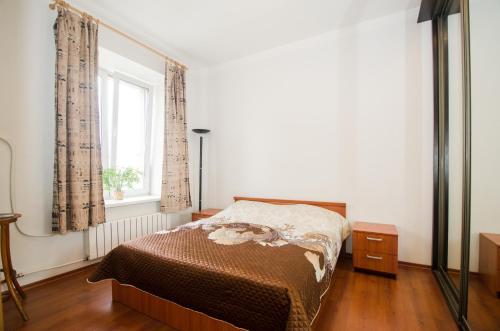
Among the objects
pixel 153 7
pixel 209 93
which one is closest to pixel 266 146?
pixel 209 93

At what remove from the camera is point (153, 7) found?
8.39 ft

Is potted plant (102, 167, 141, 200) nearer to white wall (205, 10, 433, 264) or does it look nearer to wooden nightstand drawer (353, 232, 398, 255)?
white wall (205, 10, 433, 264)

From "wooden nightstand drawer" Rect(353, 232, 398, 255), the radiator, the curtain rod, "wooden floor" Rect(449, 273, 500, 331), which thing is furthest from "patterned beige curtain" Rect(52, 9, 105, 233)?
"wooden floor" Rect(449, 273, 500, 331)

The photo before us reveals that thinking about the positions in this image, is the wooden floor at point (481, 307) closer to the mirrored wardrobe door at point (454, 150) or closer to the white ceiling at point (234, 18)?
the mirrored wardrobe door at point (454, 150)

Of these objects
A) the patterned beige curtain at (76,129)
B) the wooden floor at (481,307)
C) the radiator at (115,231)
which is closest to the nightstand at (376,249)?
the wooden floor at (481,307)

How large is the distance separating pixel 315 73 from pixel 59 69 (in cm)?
→ 281

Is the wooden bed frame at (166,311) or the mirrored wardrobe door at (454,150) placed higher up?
the mirrored wardrobe door at (454,150)

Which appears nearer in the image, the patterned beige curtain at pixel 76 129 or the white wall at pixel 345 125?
the patterned beige curtain at pixel 76 129

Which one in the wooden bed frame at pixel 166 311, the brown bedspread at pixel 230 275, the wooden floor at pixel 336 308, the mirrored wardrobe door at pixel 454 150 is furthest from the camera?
the mirrored wardrobe door at pixel 454 150

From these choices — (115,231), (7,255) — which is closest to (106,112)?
(115,231)

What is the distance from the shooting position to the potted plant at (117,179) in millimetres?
2963

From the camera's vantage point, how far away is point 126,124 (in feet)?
10.8

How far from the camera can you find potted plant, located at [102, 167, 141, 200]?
2.96 meters

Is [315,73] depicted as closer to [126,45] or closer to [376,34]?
[376,34]
